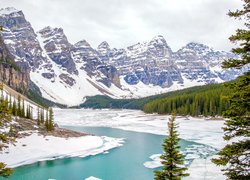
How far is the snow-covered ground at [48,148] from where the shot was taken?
46.3m

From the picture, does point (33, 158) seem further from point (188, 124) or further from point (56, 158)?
point (188, 124)

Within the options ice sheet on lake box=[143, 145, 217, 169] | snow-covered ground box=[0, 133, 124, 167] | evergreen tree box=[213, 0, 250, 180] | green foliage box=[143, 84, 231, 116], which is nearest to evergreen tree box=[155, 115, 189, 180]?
evergreen tree box=[213, 0, 250, 180]

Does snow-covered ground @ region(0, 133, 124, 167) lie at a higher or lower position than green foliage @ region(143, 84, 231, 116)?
lower

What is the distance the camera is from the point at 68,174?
39719 mm

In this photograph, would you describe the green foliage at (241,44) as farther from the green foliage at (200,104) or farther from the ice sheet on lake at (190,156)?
the green foliage at (200,104)

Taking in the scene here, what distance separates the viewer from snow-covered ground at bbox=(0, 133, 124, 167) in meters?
46.3

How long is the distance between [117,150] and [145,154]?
6.60 metres

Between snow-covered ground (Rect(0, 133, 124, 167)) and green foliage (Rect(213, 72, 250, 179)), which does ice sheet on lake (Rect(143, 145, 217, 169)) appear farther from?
green foliage (Rect(213, 72, 250, 179))

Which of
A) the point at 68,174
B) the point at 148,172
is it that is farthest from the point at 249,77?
the point at 68,174

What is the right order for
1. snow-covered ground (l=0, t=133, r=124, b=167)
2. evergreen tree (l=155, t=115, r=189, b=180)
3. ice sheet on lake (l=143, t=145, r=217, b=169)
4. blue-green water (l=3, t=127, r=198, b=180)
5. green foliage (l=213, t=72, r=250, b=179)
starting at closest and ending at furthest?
green foliage (l=213, t=72, r=250, b=179), evergreen tree (l=155, t=115, r=189, b=180), blue-green water (l=3, t=127, r=198, b=180), ice sheet on lake (l=143, t=145, r=217, b=169), snow-covered ground (l=0, t=133, r=124, b=167)

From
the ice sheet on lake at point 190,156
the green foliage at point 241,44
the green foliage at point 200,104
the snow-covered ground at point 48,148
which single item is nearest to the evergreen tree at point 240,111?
the green foliage at point 241,44

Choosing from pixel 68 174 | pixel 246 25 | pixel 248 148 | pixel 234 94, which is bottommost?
pixel 68 174

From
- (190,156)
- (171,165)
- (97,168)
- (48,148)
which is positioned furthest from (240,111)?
(48,148)

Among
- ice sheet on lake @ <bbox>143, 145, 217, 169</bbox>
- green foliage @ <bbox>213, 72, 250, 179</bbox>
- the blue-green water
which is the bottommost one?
the blue-green water
